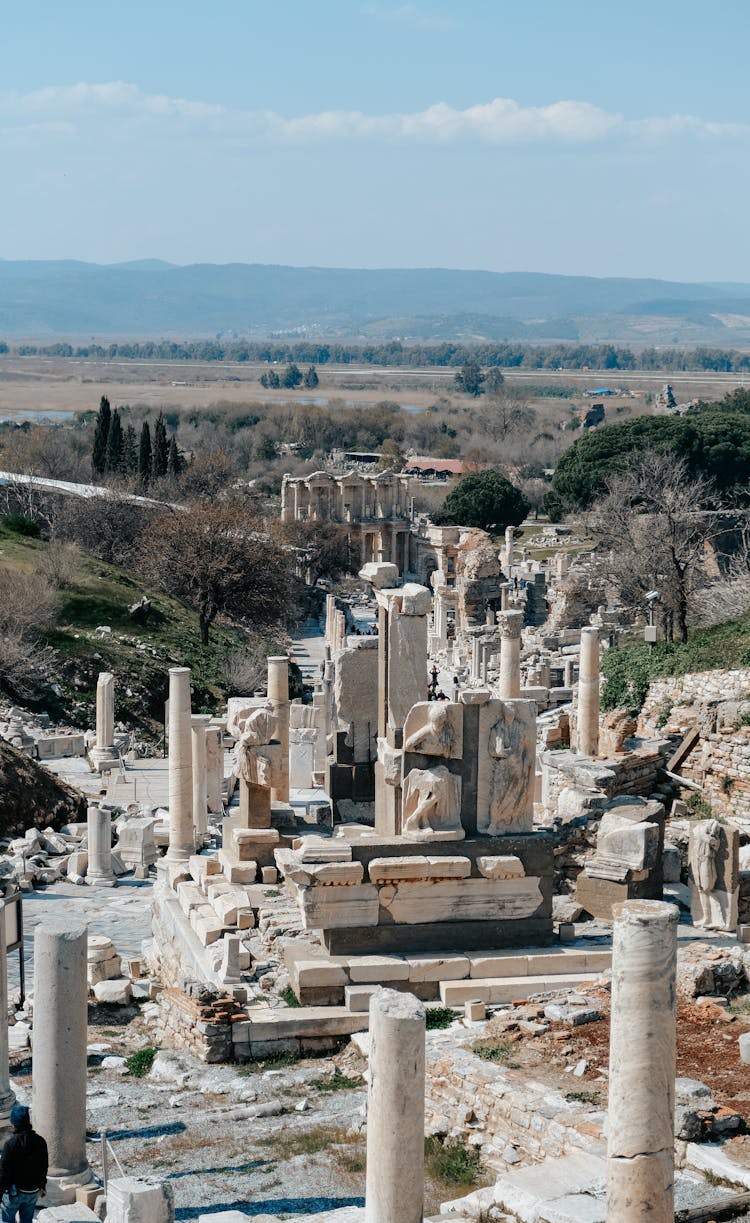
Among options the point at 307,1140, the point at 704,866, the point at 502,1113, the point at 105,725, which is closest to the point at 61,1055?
the point at 307,1140

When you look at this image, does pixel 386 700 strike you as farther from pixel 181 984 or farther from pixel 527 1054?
pixel 527 1054

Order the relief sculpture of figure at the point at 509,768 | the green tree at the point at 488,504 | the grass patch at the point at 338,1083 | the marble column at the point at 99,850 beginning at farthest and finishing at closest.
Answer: the green tree at the point at 488,504
the marble column at the point at 99,850
the relief sculpture of figure at the point at 509,768
the grass patch at the point at 338,1083

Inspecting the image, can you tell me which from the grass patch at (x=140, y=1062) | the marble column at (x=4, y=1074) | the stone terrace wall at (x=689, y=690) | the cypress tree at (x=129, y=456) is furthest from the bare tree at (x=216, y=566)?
the marble column at (x=4, y=1074)

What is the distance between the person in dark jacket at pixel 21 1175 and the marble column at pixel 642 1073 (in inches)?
134

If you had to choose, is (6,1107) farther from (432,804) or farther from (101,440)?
(101,440)

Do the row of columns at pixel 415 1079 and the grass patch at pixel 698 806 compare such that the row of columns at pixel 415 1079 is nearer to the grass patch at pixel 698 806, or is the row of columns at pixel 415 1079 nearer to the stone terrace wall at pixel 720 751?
the grass patch at pixel 698 806

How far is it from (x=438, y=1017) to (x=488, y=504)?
64335mm

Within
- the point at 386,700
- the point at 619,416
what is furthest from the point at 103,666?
the point at 619,416

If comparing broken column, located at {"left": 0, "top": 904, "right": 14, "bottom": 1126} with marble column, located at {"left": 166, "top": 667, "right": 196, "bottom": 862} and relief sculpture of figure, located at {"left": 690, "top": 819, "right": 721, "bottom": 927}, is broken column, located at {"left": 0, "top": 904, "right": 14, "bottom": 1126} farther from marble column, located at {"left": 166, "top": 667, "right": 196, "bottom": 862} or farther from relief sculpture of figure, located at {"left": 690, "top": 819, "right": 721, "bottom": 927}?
marble column, located at {"left": 166, "top": 667, "right": 196, "bottom": 862}

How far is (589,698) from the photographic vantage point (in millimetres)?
22875

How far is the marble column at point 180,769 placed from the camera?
20438mm

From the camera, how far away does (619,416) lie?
152m

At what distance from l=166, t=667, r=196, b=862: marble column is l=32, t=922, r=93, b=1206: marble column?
9.16 meters

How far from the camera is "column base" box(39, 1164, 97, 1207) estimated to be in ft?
34.4
